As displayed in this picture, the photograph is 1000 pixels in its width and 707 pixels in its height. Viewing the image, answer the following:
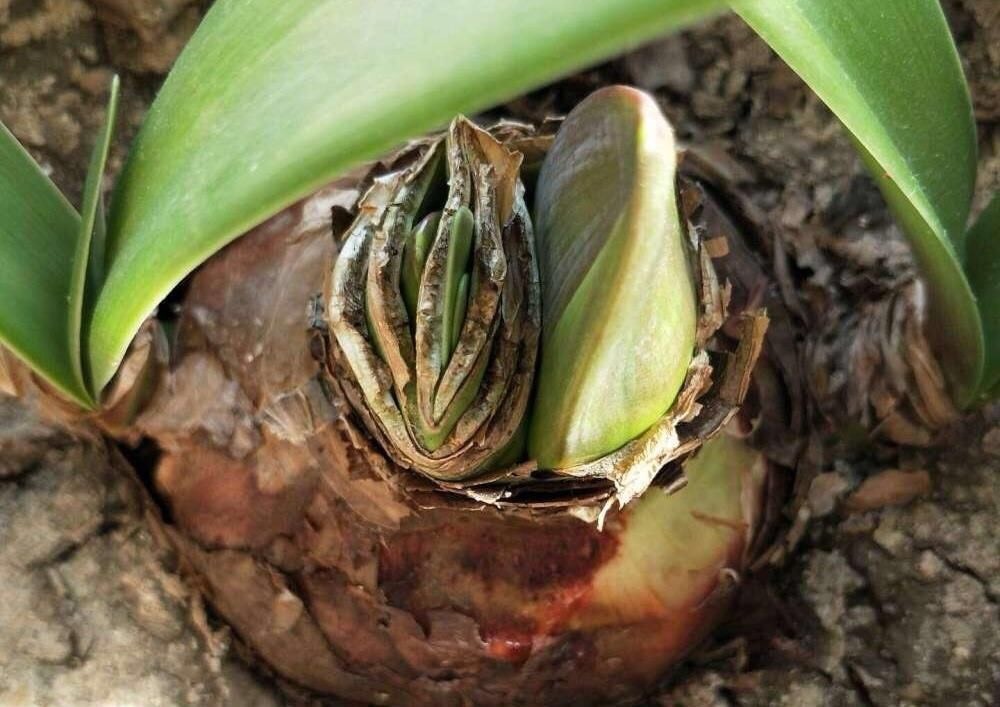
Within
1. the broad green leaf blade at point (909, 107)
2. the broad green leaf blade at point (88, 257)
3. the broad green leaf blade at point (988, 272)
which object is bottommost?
the broad green leaf blade at point (988, 272)

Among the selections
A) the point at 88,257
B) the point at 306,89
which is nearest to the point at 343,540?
the point at 88,257

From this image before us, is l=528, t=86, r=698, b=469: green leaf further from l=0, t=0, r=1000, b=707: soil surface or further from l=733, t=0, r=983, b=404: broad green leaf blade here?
l=0, t=0, r=1000, b=707: soil surface

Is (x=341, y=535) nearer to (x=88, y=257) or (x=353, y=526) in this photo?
(x=353, y=526)

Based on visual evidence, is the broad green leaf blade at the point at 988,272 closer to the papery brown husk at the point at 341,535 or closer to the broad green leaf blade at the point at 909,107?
the broad green leaf blade at the point at 909,107

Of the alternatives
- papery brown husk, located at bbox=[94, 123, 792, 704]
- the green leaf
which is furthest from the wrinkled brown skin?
the green leaf

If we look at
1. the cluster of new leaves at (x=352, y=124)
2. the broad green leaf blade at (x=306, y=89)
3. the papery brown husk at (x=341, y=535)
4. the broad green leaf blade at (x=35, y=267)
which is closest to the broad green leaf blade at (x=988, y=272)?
the cluster of new leaves at (x=352, y=124)

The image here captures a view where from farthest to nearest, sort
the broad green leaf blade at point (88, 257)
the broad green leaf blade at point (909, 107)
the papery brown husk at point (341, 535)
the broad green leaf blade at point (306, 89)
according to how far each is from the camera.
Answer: the papery brown husk at point (341, 535) < the broad green leaf blade at point (88, 257) < the broad green leaf blade at point (909, 107) < the broad green leaf blade at point (306, 89)
